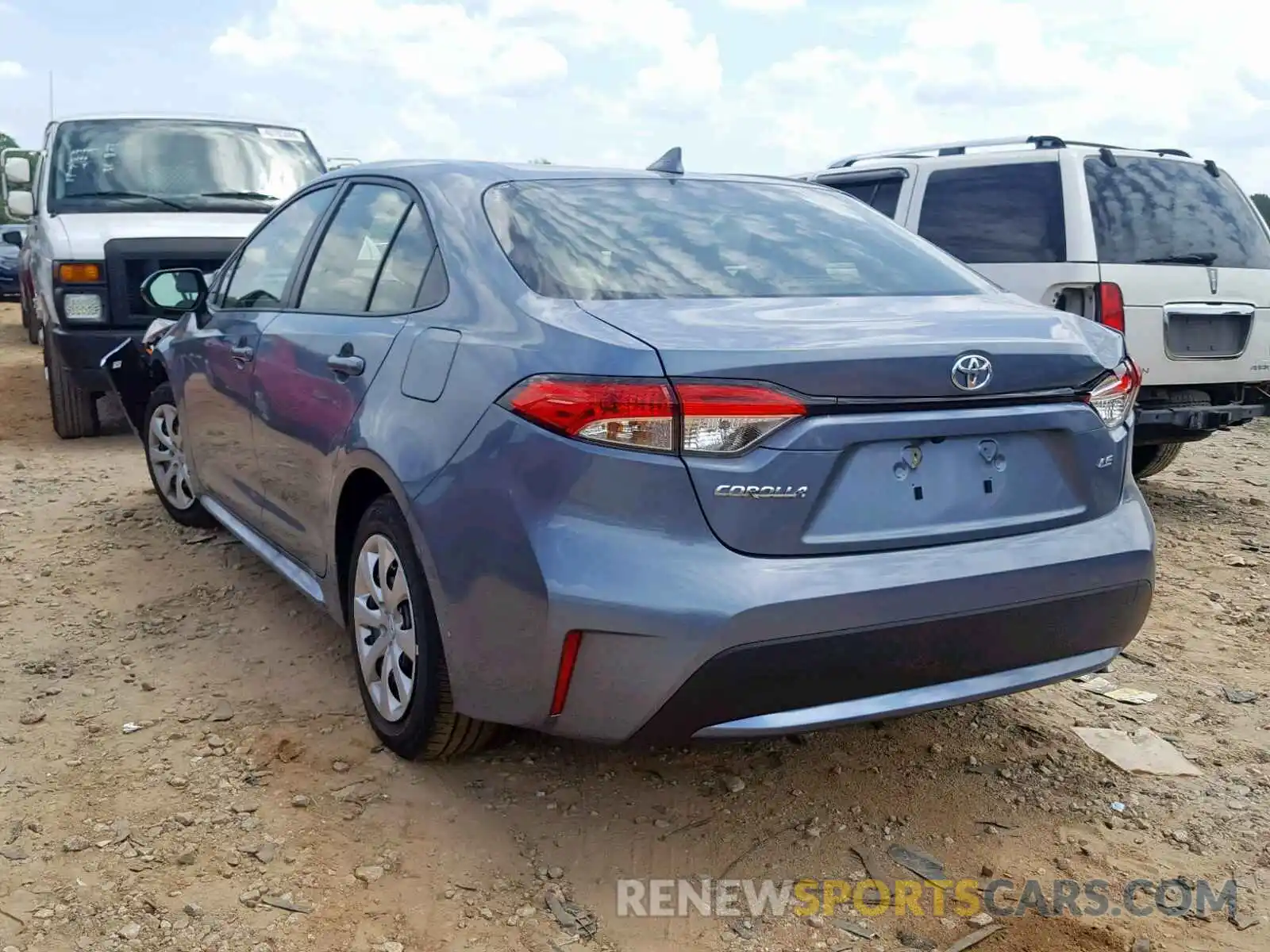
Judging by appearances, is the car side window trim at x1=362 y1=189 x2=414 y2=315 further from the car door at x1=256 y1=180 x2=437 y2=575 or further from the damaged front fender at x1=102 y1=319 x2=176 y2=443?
the damaged front fender at x1=102 y1=319 x2=176 y2=443

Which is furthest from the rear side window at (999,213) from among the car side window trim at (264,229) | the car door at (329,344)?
the car door at (329,344)

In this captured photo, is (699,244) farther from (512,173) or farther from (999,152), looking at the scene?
(999,152)

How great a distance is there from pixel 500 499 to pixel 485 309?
55 cm

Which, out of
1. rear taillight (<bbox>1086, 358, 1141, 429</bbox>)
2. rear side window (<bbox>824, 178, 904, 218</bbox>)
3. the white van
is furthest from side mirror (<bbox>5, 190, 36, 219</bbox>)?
rear taillight (<bbox>1086, 358, 1141, 429</bbox>)

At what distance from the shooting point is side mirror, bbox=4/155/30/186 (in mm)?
9500

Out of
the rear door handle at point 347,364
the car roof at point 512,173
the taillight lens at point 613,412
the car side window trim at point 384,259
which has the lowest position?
the rear door handle at point 347,364

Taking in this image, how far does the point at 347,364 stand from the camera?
3.58 meters

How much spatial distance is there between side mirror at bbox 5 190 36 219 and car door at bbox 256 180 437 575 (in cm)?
614

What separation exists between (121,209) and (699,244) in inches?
255

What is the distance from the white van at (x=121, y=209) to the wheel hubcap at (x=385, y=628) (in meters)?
5.22

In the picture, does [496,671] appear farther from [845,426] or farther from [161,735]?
[161,735]

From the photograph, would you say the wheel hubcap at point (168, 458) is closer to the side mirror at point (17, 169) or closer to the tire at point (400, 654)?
the tire at point (400, 654)

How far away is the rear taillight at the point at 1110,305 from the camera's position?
19.8 ft

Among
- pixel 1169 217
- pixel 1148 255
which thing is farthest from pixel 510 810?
pixel 1169 217
